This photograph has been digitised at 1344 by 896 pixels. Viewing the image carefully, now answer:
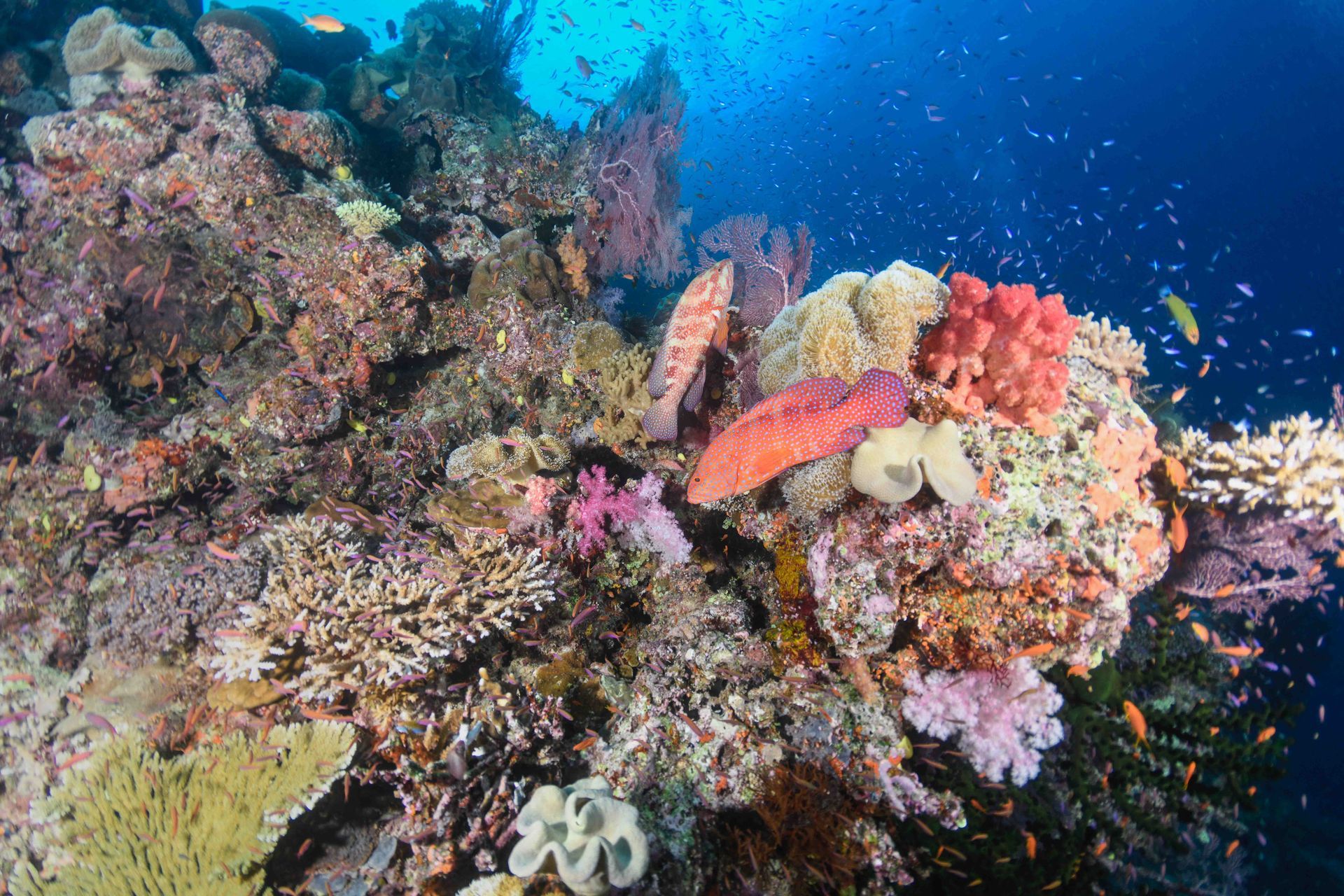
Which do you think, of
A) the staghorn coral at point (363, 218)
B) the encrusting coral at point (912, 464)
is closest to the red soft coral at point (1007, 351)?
the encrusting coral at point (912, 464)

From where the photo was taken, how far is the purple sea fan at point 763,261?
605 centimetres

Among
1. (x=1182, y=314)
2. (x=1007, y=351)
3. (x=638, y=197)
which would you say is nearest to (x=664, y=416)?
(x=1007, y=351)

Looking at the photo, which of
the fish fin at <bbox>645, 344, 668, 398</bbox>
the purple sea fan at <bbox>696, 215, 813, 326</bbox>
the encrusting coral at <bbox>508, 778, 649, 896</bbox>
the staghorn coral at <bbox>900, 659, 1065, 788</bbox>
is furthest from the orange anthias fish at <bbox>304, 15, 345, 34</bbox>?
the staghorn coral at <bbox>900, 659, 1065, 788</bbox>

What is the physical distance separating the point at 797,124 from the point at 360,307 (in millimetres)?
69916

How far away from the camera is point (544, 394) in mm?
6387

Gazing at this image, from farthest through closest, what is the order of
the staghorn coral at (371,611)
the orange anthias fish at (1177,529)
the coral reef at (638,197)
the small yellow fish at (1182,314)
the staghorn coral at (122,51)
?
the coral reef at (638,197)
the staghorn coral at (122,51)
the small yellow fish at (1182,314)
the orange anthias fish at (1177,529)
the staghorn coral at (371,611)

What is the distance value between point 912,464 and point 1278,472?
3460 millimetres

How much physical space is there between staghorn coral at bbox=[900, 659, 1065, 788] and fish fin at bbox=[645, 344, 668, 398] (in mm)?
2852

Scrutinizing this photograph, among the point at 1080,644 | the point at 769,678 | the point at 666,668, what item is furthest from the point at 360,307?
the point at 1080,644

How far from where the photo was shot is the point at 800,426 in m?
3.08

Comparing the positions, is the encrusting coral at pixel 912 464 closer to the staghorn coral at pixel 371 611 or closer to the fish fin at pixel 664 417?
the fish fin at pixel 664 417

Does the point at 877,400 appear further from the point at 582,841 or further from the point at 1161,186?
the point at 1161,186

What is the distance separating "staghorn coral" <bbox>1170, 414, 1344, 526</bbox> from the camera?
390 cm

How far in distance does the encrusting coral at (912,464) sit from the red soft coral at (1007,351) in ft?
1.73
